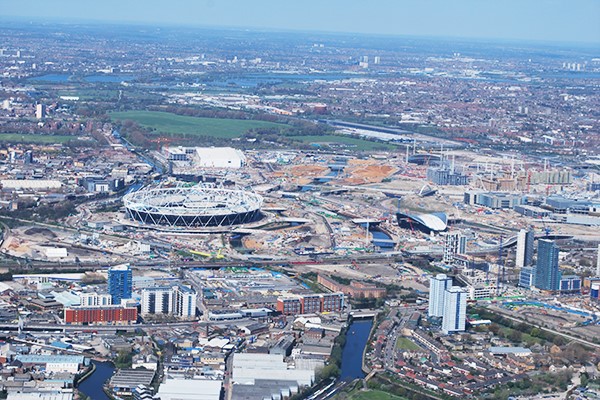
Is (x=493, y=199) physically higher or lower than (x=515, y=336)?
lower

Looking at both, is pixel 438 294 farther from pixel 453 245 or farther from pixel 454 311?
pixel 453 245

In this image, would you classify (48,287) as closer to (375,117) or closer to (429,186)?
(429,186)

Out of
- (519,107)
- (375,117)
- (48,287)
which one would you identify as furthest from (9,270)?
(519,107)

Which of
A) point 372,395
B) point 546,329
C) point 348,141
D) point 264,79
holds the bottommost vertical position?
point 264,79

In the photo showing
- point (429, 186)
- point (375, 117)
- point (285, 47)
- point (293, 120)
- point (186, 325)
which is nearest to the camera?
point (186, 325)

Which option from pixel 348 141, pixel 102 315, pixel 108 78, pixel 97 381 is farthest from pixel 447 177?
pixel 108 78

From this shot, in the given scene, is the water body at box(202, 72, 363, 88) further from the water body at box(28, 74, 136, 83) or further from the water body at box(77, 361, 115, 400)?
the water body at box(77, 361, 115, 400)

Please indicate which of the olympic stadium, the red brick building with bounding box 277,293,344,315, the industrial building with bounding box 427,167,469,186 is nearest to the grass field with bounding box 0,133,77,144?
the olympic stadium
